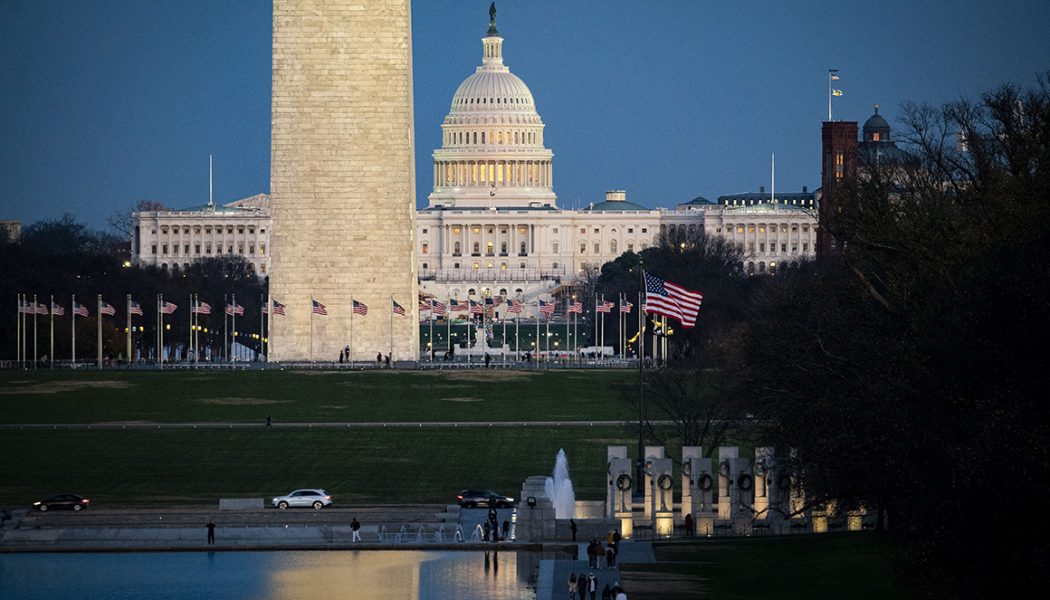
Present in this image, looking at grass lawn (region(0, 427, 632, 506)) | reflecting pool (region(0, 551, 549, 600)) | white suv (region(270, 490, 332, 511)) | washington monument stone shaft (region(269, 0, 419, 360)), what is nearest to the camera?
reflecting pool (region(0, 551, 549, 600))

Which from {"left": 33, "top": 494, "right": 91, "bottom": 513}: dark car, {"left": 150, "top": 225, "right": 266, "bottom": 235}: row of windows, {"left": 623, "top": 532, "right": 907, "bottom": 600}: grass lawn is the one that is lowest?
{"left": 623, "top": 532, "right": 907, "bottom": 600}: grass lawn

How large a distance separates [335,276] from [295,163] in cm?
411

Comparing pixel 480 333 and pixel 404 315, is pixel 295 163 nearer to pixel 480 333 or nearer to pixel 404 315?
pixel 404 315

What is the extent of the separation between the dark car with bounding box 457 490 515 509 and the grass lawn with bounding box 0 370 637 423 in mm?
18643

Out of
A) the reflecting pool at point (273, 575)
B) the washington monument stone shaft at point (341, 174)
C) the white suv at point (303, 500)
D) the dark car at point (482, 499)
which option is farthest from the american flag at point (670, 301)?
the washington monument stone shaft at point (341, 174)

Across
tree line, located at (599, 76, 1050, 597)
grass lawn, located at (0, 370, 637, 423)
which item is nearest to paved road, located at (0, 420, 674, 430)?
grass lawn, located at (0, 370, 637, 423)

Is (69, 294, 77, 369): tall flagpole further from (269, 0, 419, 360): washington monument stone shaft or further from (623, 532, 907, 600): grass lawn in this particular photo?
(623, 532, 907, 600): grass lawn

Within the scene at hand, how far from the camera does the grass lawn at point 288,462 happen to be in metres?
48.3

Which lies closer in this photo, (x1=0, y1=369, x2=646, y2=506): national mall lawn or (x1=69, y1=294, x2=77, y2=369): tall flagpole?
(x1=0, y1=369, x2=646, y2=506): national mall lawn

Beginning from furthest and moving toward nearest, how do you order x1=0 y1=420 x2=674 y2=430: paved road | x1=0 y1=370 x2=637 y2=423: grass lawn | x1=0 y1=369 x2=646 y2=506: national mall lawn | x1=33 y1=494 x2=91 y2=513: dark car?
x1=0 y1=370 x2=637 y2=423: grass lawn, x1=0 y1=420 x2=674 y2=430: paved road, x1=0 y1=369 x2=646 y2=506: national mall lawn, x1=33 y1=494 x2=91 y2=513: dark car

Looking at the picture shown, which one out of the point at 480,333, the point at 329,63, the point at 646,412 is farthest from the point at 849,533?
the point at 480,333

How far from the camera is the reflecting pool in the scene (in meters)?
34.7

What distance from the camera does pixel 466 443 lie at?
2277 inches

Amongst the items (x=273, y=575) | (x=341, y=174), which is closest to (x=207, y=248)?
(x=341, y=174)
